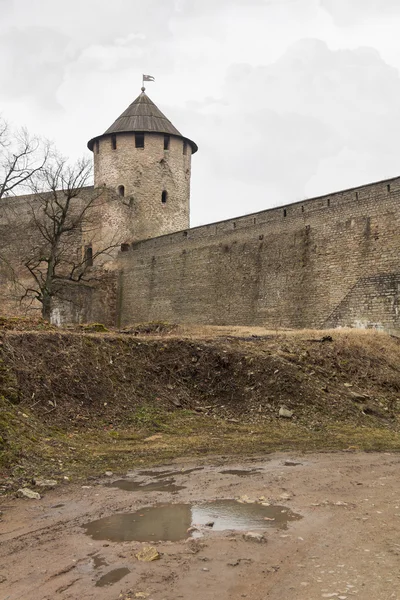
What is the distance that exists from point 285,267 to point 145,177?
584 inches

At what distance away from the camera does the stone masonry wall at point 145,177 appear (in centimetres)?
3503

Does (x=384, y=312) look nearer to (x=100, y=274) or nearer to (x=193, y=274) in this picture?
(x=193, y=274)

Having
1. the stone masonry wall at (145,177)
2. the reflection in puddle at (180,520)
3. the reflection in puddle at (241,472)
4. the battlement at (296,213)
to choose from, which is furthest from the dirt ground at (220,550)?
the stone masonry wall at (145,177)

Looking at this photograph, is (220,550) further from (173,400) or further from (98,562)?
(173,400)

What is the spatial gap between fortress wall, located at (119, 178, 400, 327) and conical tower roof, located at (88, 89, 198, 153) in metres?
8.49

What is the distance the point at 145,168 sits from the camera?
35.2 meters

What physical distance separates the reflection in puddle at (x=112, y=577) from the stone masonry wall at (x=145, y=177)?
30849 millimetres

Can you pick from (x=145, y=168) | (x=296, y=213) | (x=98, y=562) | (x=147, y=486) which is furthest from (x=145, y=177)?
(x=98, y=562)

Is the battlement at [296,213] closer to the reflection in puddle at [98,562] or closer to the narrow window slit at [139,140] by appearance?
the narrow window slit at [139,140]

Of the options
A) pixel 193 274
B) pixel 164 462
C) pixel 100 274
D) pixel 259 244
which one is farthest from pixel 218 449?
pixel 100 274

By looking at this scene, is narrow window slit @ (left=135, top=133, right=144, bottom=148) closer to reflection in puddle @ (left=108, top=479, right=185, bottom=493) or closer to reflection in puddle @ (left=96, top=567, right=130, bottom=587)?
reflection in puddle @ (left=108, top=479, right=185, bottom=493)

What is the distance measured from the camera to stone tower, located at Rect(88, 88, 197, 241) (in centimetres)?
3506

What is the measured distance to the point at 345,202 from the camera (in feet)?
69.7

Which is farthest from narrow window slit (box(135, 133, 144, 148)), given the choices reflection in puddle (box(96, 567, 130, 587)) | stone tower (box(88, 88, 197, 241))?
reflection in puddle (box(96, 567, 130, 587))
